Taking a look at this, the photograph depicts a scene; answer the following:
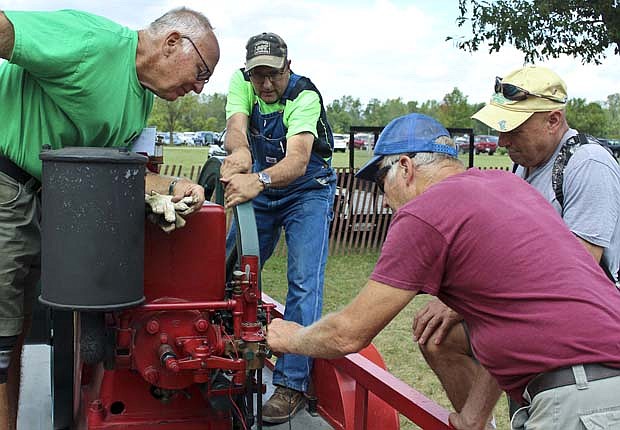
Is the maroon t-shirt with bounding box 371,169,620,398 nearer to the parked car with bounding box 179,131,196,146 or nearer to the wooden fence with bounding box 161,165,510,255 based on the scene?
the wooden fence with bounding box 161,165,510,255

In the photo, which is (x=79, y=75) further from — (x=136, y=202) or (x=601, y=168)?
(x=601, y=168)

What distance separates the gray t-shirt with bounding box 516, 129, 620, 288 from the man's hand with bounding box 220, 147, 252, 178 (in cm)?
121

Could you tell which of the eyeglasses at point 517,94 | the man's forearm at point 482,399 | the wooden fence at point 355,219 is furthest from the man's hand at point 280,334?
the wooden fence at point 355,219

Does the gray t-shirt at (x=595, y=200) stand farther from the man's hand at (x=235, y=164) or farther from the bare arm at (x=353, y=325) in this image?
the man's hand at (x=235, y=164)

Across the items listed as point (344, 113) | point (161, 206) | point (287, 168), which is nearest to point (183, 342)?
point (161, 206)

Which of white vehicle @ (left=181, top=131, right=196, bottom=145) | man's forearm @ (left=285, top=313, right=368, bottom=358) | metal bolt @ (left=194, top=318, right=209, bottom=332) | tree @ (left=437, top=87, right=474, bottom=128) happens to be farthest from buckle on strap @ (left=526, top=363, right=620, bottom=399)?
tree @ (left=437, top=87, right=474, bottom=128)

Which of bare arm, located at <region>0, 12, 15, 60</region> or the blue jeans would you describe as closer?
bare arm, located at <region>0, 12, 15, 60</region>

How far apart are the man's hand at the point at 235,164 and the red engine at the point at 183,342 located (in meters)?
0.38

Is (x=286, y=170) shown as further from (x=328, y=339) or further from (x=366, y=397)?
(x=328, y=339)

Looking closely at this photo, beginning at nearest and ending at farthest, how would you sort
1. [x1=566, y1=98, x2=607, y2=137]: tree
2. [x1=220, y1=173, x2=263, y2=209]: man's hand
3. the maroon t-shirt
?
the maroon t-shirt < [x1=220, y1=173, x2=263, y2=209]: man's hand < [x1=566, y1=98, x2=607, y2=137]: tree

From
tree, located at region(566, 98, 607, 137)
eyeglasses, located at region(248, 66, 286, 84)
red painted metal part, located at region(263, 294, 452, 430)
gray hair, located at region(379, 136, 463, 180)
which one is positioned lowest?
red painted metal part, located at region(263, 294, 452, 430)

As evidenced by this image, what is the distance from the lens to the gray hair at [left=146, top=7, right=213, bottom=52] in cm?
260

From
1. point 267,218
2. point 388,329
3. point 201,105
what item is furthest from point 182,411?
point 201,105

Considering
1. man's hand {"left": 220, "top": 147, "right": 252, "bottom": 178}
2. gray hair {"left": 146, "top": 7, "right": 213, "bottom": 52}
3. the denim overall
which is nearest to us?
gray hair {"left": 146, "top": 7, "right": 213, "bottom": 52}
